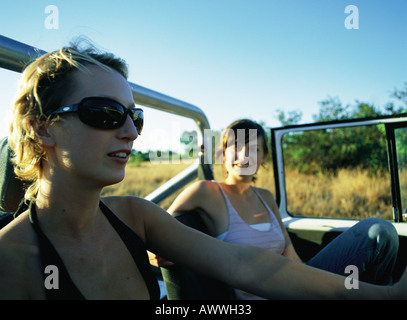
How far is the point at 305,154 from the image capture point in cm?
1278

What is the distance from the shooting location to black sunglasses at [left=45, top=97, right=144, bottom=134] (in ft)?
3.43

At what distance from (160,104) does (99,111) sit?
1.04 m

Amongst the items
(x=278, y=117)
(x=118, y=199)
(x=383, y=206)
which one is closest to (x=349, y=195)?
(x=383, y=206)

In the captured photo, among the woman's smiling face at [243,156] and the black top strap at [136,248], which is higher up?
the woman's smiling face at [243,156]

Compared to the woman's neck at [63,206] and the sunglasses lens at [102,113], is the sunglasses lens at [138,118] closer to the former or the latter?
the sunglasses lens at [102,113]

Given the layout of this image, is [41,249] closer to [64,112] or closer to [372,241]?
[64,112]

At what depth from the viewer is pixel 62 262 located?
3.32 ft

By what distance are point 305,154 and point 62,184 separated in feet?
40.9

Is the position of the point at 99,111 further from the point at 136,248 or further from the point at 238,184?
the point at 238,184

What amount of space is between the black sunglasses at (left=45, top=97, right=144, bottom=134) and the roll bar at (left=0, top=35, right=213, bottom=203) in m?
0.34

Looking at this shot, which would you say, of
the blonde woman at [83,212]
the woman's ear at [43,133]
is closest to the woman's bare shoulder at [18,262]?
the blonde woman at [83,212]

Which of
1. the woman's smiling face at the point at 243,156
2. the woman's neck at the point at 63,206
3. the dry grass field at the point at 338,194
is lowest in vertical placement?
the dry grass field at the point at 338,194

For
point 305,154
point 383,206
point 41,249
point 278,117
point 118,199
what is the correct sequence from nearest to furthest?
point 41,249 < point 118,199 < point 383,206 < point 305,154 < point 278,117

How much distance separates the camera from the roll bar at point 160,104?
123 cm
